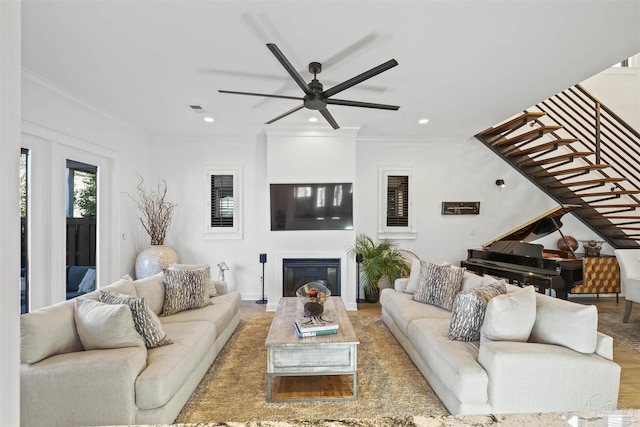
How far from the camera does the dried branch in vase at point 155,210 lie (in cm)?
484

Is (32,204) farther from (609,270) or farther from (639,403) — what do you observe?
(609,270)

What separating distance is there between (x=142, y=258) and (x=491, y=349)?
449 cm

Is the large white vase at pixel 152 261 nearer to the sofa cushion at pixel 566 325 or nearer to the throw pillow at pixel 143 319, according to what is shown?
the throw pillow at pixel 143 319

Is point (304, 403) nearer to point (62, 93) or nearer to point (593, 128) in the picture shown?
point (62, 93)

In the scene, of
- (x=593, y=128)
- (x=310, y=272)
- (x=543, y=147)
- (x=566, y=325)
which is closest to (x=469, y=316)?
(x=566, y=325)

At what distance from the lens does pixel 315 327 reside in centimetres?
251

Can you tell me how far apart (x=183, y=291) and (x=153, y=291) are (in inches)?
10.6

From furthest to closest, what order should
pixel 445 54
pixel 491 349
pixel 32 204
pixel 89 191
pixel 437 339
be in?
pixel 89 191 < pixel 32 204 < pixel 445 54 < pixel 437 339 < pixel 491 349

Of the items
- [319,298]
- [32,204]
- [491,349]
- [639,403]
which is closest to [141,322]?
[319,298]

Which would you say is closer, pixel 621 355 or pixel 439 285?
pixel 621 355

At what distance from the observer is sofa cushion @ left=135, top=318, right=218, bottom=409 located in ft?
6.12

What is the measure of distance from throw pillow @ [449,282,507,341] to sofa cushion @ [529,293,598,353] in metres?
0.33

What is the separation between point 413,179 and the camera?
531 centimetres

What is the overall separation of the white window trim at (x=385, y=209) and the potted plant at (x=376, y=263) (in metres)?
0.25
